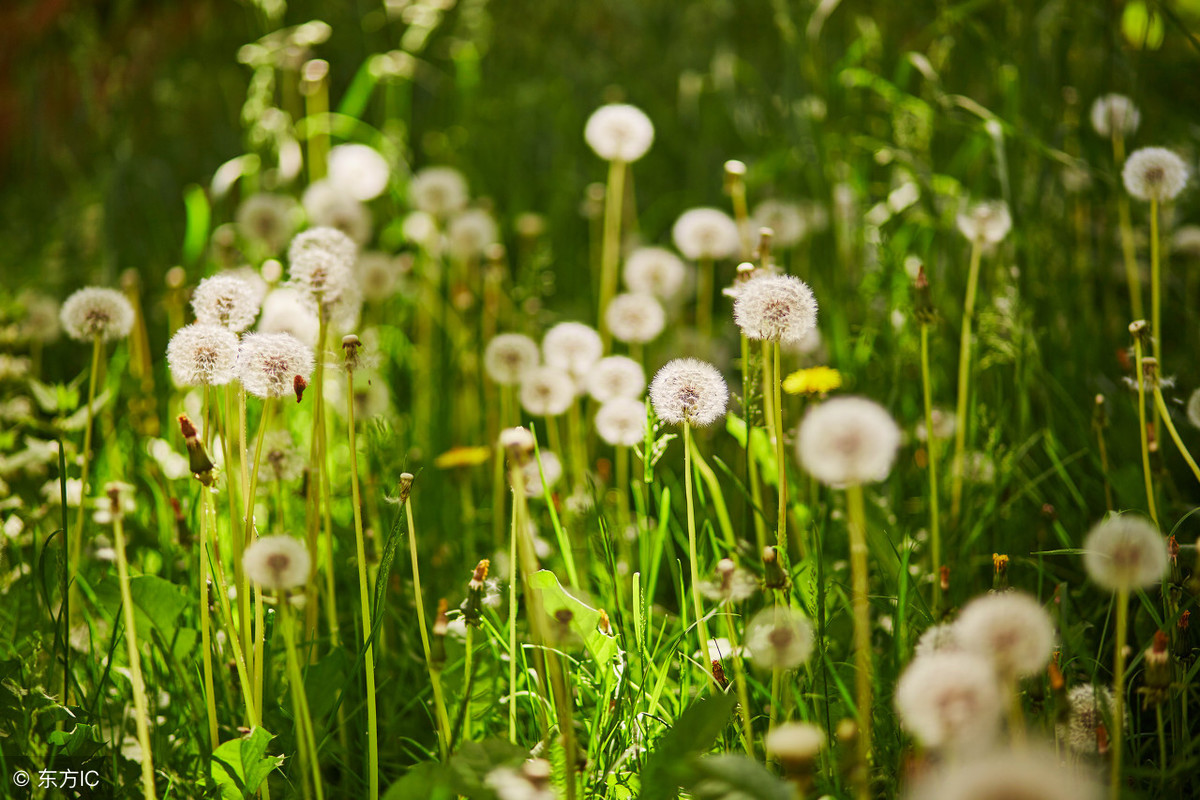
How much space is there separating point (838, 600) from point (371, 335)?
0.97 metres

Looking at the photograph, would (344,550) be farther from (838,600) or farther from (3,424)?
(3,424)

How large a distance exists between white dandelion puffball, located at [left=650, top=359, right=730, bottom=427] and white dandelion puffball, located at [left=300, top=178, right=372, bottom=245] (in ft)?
3.51

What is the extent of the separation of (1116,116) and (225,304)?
4.29 ft

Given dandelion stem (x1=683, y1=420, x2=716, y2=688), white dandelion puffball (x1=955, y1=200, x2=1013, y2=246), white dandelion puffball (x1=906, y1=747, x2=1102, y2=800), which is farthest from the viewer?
white dandelion puffball (x1=955, y1=200, x2=1013, y2=246)

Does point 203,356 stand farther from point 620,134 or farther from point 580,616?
point 620,134

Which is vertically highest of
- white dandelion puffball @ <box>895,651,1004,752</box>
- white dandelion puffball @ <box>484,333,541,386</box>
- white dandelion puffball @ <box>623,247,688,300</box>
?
white dandelion puffball @ <box>623,247,688,300</box>

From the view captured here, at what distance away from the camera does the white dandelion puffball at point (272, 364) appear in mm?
782

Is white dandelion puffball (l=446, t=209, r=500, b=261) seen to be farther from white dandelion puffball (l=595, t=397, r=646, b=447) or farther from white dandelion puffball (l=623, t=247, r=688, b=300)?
white dandelion puffball (l=595, t=397, r=646, b=447)

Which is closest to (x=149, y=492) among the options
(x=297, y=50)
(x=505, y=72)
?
(x=297, y=50)

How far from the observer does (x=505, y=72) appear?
10.4ft

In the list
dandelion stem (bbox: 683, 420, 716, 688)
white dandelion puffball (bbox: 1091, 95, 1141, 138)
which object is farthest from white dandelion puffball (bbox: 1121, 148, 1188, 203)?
dandelion stem (bbox: 683, 420, 716, 688)

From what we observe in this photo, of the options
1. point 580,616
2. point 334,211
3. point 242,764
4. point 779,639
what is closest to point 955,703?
point 779,639

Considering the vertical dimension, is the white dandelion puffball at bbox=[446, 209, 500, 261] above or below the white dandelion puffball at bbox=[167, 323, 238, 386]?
above

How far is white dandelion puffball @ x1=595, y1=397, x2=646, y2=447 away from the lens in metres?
1.03
